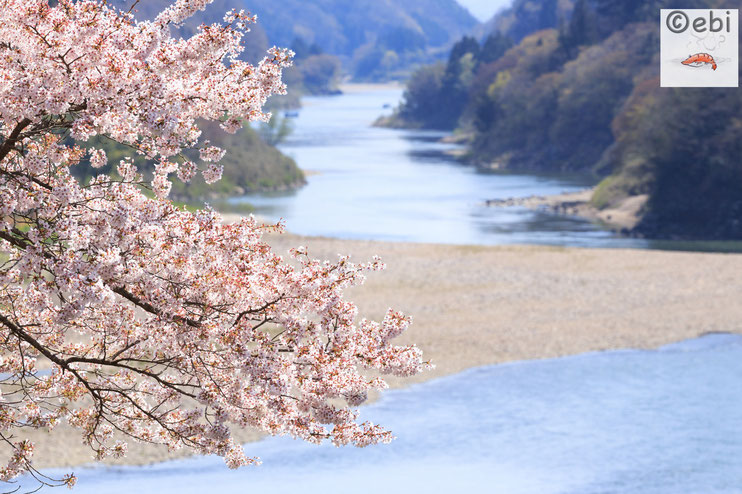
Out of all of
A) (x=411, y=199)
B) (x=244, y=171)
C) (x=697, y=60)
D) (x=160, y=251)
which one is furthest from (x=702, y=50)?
(x=160, y=251)

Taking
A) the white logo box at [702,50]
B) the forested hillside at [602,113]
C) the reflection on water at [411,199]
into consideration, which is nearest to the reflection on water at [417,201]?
the reflection on water at [411,199]

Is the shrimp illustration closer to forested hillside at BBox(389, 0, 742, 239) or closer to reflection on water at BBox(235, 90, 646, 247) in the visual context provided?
forested hillside at BBox(389, 0, 742, 239)

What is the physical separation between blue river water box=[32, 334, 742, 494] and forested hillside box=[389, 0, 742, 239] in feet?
93.3

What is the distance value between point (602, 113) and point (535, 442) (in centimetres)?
7148

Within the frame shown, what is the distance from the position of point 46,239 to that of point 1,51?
119 cm

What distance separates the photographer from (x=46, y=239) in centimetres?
635

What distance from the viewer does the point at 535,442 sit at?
2364 centimetres

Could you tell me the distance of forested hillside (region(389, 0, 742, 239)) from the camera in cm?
5562

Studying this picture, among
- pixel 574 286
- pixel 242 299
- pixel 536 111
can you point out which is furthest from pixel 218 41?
pixel 536 111

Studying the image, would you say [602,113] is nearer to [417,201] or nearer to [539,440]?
[417,201]

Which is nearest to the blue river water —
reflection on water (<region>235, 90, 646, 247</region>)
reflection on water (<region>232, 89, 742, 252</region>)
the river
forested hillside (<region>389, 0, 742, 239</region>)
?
the river

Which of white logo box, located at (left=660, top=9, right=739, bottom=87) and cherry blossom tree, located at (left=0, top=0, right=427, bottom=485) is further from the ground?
white logo box, located at (left=660, top=9, right=739, bottom=87)

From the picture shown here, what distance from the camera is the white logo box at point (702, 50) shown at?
57031mm

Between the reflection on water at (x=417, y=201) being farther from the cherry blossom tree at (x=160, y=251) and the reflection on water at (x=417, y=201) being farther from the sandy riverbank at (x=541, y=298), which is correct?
the cherry blossom tree at (x=160, y=251)
